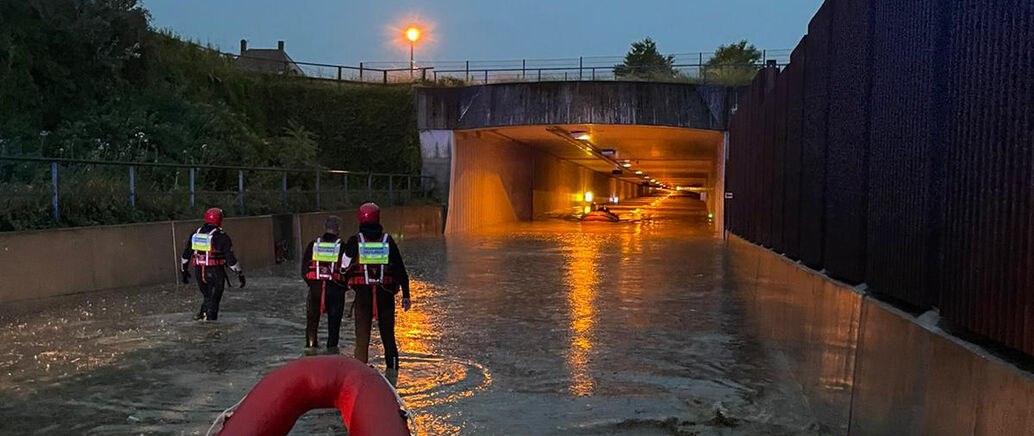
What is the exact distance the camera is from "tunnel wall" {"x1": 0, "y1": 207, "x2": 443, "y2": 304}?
12047 mm

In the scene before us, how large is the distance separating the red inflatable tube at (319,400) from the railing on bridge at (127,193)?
414 inches

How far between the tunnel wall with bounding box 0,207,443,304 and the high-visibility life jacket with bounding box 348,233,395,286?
6.51 m

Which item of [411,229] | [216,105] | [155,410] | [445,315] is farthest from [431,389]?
[216,105]

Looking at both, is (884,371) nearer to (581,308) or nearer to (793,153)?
(793,153)

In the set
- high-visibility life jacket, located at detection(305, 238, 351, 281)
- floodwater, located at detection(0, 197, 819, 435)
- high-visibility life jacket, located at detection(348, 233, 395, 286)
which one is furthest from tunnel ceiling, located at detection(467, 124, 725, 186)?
high-visibility life jacket, located at detection(348, 233, 395, 286)

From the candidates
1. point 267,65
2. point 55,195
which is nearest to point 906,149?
point 55,195

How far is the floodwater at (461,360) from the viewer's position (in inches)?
256

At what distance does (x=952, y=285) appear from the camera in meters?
4.30

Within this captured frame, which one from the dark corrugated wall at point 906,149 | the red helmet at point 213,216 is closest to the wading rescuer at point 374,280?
the red helmet at point 213,216

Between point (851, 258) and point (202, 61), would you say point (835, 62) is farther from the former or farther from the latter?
point (202, 61)

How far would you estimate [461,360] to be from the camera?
28.4 ft

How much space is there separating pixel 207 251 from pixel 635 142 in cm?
2583

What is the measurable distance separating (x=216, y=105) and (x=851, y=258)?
2561 cm

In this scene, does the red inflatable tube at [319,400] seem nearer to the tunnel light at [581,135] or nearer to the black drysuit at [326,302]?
the black drysuit at [326,302]
